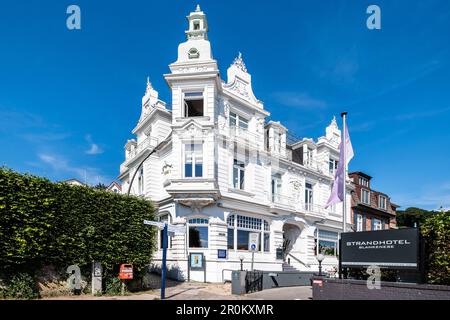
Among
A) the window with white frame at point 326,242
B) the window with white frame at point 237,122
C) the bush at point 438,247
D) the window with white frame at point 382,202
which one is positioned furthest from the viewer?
the window with white frame at point 382,202

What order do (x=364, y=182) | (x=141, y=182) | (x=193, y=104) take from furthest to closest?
1. (x=364, y=182)
2. (x=141, y=182)
3. (x=193, y=104)

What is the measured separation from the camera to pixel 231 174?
2417 cm

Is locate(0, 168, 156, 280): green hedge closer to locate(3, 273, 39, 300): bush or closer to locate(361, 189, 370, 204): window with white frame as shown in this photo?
locate(3, 273, 39, 300): bush

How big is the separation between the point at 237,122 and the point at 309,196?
466 inches

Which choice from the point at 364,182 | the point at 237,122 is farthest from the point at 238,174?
the point at 364,182

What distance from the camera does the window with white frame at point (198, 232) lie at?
22.4 m

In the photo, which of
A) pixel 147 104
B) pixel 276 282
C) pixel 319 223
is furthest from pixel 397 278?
pixel 147 104

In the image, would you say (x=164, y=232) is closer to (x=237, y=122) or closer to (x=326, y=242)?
(x=237, y=122)

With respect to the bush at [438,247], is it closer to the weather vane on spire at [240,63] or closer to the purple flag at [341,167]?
the purple flag at [341,167]

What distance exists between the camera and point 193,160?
22750 mm

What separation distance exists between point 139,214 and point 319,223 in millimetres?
20965

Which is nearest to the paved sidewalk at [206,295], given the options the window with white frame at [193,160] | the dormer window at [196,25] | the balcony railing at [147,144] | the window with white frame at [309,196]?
the window with white frame at [193,160]

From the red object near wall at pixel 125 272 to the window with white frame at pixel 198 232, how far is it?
792 cm

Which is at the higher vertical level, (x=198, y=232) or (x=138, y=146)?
(x=138, y=146)
